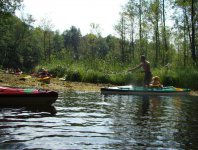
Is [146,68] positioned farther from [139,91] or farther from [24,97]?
[24,97]

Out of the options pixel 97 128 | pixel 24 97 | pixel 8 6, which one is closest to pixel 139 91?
pixel 24 97

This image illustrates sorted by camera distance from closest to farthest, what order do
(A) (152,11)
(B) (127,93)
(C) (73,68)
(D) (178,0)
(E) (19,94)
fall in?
(E) (19,94) < (B) (127,93) < (C) (73,68) < (D) (178,0) < (A) (152,11)

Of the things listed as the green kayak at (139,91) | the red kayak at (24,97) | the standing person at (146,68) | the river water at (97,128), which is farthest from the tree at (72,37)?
the river water at (97,128)

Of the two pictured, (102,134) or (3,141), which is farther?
(102,134)

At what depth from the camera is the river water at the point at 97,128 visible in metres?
7.51

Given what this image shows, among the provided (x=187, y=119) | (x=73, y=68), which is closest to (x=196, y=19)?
(x=73, y=68)

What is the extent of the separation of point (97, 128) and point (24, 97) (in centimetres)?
447

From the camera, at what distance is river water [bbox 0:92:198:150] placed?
24.6 ft

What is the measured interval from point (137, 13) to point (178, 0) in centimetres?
1162

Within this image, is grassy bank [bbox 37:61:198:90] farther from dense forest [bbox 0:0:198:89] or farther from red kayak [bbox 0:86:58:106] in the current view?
red kayak [bbox 0:86:58:106]

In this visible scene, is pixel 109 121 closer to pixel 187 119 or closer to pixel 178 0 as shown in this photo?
pixel 187 119

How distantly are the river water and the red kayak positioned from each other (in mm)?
451

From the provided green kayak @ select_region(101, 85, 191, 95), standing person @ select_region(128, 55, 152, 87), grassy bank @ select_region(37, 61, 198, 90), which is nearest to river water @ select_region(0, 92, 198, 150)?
green kayak @ select_region(101, 85, 191, 95)

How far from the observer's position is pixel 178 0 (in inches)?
1309
